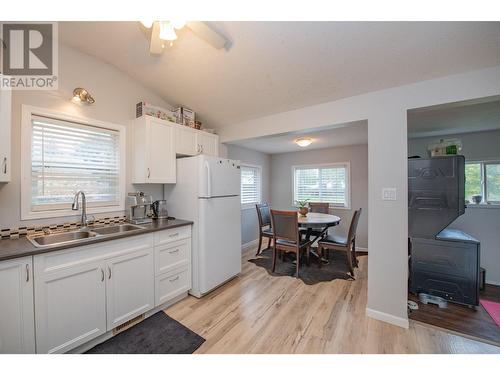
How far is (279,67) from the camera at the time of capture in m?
1.95

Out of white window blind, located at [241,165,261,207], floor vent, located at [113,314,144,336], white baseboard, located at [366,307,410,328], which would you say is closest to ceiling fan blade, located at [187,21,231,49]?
floor vent, located at [113,314,144,336]

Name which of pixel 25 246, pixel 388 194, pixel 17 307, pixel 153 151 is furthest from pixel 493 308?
pixel 25 246

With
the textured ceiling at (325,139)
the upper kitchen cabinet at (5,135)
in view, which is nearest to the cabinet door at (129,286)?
the upper kitchen cabinet at (5,135)

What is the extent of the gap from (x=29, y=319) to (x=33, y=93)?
1.85m

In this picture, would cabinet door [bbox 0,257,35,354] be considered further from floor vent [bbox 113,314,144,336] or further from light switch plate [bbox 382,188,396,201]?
light switch plate [bbox 382,188,396,201]

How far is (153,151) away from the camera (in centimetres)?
234

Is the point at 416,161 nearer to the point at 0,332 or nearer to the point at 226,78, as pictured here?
the point at 226,78

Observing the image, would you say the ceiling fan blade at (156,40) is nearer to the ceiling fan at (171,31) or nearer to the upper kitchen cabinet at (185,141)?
the ceiling fan at (171,31)

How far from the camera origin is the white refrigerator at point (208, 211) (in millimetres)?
2330

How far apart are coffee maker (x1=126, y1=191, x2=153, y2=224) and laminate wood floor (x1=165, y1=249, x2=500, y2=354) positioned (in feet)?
3.39

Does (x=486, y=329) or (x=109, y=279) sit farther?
(x=486, y=329)

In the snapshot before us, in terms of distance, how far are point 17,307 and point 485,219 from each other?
5.31 m
